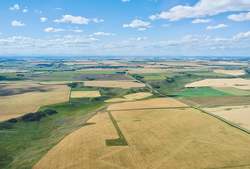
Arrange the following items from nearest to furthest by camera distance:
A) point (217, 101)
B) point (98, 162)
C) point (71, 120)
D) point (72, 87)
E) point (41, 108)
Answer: point (98, 162)
point (71, 120)
point (41, 108)
point (217, 101)
point (72, 87)

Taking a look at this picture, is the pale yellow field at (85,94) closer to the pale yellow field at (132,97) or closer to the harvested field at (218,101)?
the pale yellow field at (132,97)

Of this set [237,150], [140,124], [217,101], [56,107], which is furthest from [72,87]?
[237,150]

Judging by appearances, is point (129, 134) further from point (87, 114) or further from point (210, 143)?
point (87, 114)

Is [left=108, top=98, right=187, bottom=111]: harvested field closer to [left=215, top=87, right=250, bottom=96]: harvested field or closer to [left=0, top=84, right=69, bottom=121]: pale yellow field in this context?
[left=0, top=84, right=69, bottom=121]: pale yellow field

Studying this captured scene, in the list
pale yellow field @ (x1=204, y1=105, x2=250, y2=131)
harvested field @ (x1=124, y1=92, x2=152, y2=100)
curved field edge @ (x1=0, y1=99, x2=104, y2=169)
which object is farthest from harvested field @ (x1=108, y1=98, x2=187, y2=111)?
pale yellow field @ (x1=204, y1=105, x2=250, y2=131)

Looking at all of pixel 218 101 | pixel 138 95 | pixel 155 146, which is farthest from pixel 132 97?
pixel 155 146

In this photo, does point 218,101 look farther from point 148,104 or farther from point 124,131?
point 124,131

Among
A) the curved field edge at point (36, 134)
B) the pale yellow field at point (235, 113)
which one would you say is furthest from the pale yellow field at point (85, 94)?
the pale yellow field at point (235, 113)
